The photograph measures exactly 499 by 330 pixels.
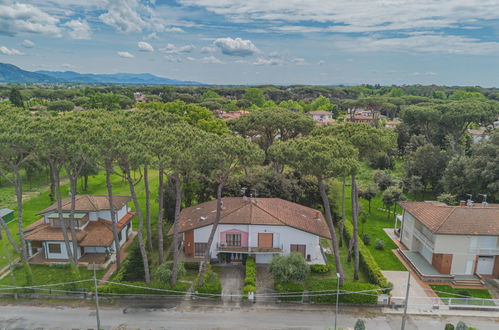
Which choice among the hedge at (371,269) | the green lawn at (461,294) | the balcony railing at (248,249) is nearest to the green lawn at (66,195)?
the balcony railing at (248,249)

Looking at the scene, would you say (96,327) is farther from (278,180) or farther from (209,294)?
(278,180)

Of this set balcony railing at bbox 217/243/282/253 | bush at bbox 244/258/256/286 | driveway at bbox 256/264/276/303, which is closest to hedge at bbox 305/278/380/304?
driveway at bbox 256/264/276/303

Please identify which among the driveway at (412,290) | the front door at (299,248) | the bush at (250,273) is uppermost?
the front door at (299,248)

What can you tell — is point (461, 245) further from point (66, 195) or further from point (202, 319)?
point (66, 195)

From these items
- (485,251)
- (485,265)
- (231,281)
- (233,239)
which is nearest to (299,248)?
(233,239)

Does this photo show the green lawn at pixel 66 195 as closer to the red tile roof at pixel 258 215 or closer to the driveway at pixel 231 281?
the red tile roof at pixel 258 215

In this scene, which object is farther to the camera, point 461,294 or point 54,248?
point 54,248
